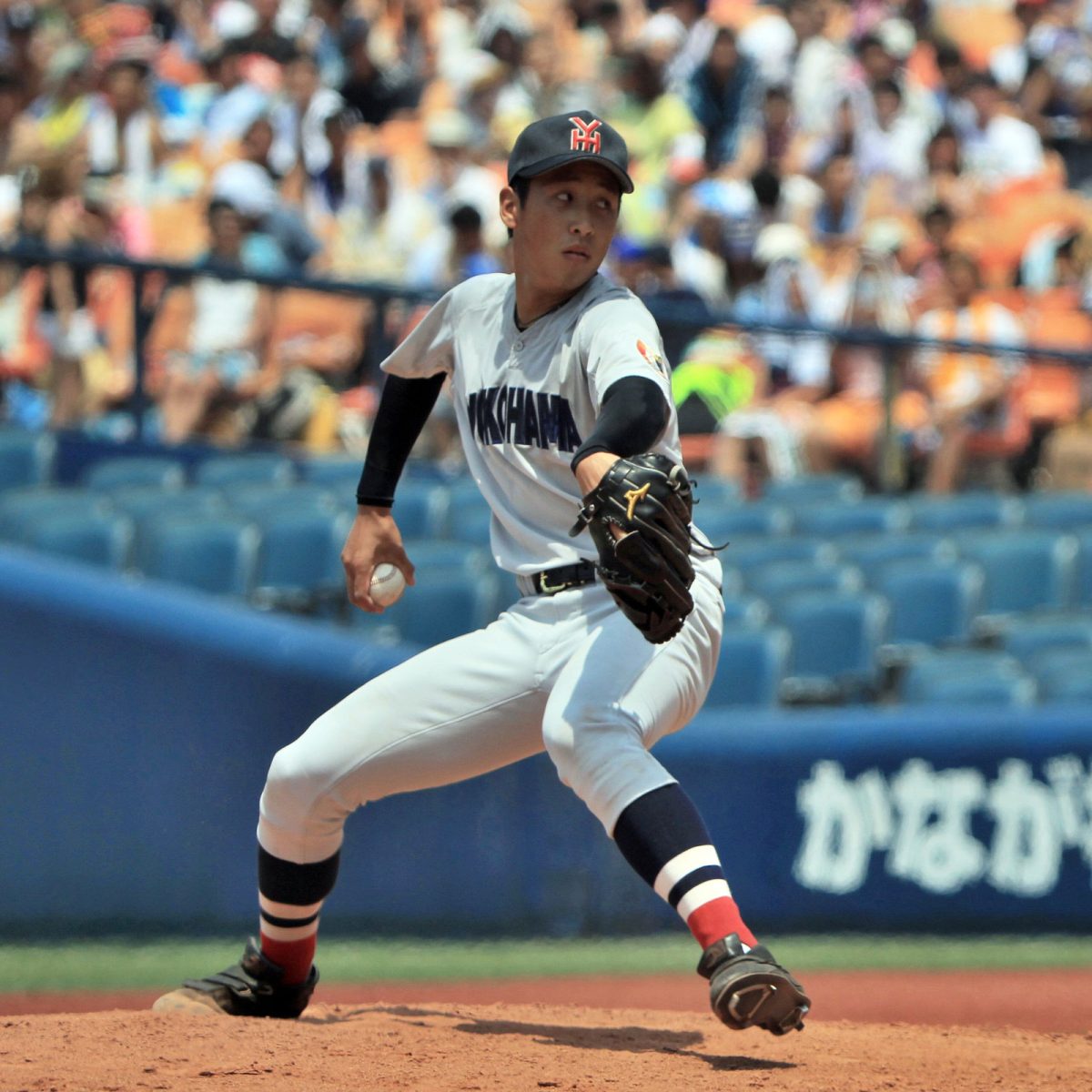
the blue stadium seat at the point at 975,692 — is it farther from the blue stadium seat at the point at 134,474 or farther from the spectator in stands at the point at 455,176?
the spectator in stands at the point at 455,176

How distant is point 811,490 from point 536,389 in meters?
4.74

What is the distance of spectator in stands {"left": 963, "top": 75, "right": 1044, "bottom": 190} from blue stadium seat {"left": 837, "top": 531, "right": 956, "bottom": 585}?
14.3 ft

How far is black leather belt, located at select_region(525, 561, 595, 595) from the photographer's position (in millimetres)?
3436

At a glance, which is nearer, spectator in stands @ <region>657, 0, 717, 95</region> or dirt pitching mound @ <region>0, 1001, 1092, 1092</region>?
dirt pitching mound @ <region>0, 1001, 1092, 1092</region>

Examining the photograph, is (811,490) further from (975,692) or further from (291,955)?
(291,955)

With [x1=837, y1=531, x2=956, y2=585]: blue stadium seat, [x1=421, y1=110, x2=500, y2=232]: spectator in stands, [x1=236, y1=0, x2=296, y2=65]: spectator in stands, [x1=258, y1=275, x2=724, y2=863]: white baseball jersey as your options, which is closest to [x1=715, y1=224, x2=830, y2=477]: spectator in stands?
[x1=837, y1=531, x2=956, y2=585]: blue stadium seat

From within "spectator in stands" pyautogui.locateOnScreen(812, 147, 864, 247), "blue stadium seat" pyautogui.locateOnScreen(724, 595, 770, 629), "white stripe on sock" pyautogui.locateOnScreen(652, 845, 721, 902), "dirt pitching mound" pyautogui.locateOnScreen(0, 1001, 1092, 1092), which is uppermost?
"spectator in stands" pyautogui.locateOnScreen(812, 147, 864, 247)

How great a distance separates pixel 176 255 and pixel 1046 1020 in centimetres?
609

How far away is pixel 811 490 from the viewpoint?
7.98 metres

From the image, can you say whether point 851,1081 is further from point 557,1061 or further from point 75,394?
point 75,394

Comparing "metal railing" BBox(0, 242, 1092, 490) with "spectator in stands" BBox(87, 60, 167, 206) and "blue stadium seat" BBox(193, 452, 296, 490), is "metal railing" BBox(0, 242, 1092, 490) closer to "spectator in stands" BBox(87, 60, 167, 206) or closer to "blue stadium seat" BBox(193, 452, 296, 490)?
"blue stadium seat" BBox(193, 452, 296, 490)

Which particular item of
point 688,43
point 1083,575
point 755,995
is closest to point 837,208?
point 688,43

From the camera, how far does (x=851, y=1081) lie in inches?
125

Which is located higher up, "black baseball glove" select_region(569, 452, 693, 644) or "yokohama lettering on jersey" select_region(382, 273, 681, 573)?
"yokohama lettering on jersey" select_region(382, 273, 681, 573)
